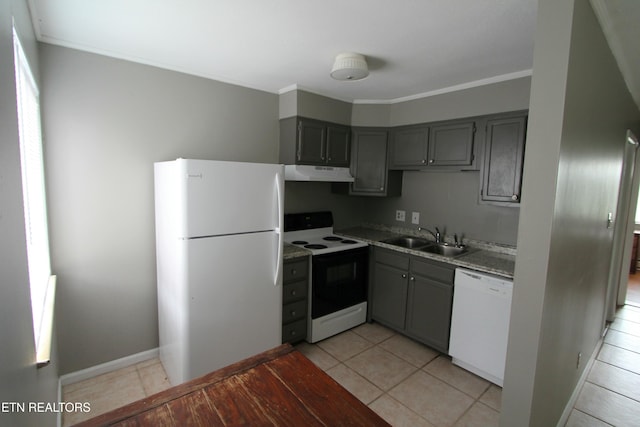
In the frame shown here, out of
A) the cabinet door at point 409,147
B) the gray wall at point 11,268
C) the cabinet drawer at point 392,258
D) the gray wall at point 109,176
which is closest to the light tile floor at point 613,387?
the cabinet drawer at point 392,258

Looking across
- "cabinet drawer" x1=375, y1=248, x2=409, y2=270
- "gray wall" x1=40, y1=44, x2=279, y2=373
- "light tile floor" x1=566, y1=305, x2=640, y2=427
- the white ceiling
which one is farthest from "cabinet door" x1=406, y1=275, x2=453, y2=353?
"gray wall" x1=40, y1=44, x2=279, y2=373

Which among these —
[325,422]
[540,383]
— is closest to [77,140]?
[325,422]

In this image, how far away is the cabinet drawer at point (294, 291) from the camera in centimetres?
281

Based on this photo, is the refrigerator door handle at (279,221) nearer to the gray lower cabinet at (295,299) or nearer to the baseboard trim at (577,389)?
the gray lower cabinet at (295,299)

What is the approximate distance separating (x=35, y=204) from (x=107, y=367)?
149 cm

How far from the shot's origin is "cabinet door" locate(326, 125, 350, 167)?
333cm

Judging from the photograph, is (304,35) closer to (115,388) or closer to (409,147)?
(409,147)

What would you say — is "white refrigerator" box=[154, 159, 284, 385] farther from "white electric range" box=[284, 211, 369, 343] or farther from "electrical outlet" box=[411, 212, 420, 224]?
"electrical outlet" box=[411, 212, 420, 224]

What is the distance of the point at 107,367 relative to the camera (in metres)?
2.51

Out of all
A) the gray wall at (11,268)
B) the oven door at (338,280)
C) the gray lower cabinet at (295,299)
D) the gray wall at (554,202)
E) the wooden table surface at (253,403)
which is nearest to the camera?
the gray wall at (11,268)

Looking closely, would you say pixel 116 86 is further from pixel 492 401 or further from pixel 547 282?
pixel 492 401

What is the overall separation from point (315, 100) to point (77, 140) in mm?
2025

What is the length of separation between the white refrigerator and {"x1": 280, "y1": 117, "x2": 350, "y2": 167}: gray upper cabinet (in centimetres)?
73

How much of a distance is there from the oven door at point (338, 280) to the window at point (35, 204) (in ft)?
6.24
